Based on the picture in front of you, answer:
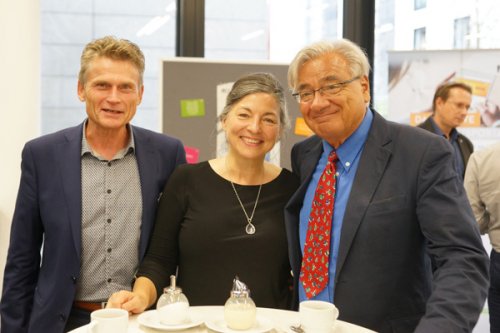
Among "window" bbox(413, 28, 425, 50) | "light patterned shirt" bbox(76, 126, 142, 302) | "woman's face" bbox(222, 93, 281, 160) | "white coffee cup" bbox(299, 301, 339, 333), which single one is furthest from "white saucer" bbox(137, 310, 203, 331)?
"window" bbox(413, 28, 425, 50)

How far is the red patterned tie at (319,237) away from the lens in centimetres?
208

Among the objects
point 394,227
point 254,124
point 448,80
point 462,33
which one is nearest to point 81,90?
point 254,124

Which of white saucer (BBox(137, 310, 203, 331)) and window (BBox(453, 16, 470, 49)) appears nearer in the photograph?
white saucer (BBox(137, 310, 203, 331))

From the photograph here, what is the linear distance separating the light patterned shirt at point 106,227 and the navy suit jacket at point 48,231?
1.4 inches

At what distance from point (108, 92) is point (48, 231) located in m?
0.57

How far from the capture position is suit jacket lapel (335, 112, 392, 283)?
1.99 m

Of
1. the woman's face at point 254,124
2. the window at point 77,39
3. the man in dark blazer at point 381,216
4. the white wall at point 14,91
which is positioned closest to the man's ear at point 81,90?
the woman's face at point 254,124

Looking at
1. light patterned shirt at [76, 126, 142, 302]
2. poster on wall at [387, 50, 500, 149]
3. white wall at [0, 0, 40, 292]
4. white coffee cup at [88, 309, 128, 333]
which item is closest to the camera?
white coffee cup at [88, 309, 128, 333]

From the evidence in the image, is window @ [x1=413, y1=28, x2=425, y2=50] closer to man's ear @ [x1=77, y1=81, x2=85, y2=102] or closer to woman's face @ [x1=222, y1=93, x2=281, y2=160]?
woman's face @ [x1=222, y1=93, x2=281, y2=160]

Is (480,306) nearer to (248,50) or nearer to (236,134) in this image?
(236,134)

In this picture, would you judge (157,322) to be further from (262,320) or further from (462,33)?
(462,33)

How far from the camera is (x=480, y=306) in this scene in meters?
1.68

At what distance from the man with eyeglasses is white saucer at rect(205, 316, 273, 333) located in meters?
3.35

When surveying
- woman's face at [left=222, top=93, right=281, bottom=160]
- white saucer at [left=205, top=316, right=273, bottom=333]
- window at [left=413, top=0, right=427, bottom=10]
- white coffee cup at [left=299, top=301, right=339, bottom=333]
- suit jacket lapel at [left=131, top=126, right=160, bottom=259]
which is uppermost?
window at [left=413, top=0, right=427, bottom=10]
